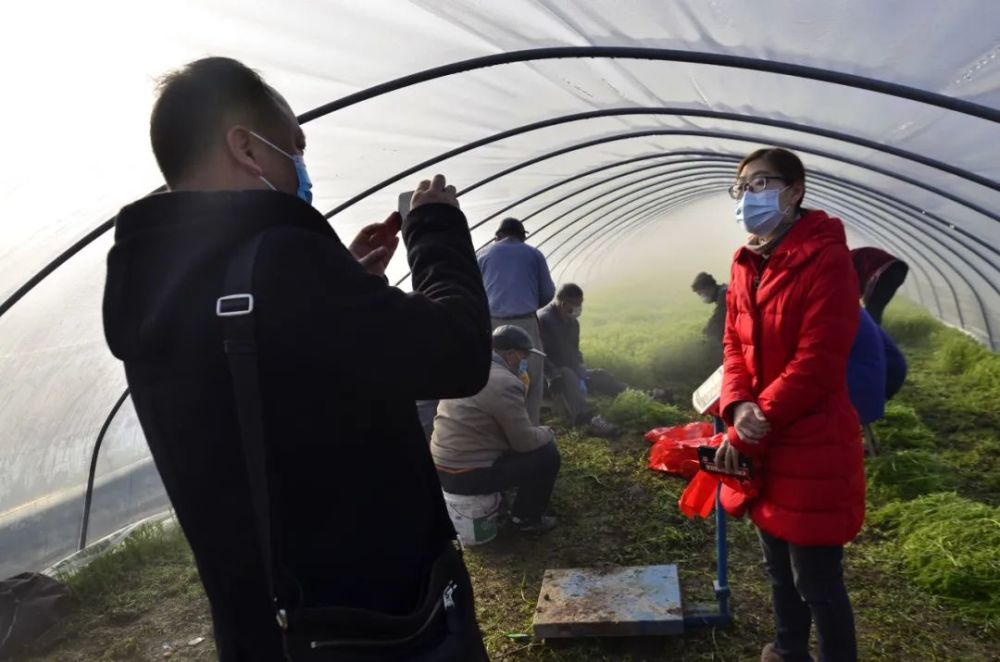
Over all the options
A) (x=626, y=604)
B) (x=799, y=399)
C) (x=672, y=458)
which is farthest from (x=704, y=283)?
(x=799, y=399)

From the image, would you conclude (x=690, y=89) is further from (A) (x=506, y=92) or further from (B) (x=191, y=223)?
(B) (x=191, y=223)

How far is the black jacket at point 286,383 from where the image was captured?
1.14 m

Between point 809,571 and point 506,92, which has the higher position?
point 506,92

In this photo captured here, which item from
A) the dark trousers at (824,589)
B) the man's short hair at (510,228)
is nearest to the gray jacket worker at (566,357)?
the man's short hair at (510,228)

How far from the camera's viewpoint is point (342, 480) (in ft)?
4.03

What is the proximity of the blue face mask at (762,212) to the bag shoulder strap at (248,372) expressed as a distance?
6.22 ft

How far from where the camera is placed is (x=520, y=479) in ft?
14.6

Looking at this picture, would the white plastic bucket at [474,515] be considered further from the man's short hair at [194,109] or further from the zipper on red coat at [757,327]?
the man's short hair at [194,109]

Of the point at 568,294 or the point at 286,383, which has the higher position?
the point at 286,383

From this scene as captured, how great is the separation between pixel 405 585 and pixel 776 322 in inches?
63.9

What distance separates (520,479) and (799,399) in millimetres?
2512

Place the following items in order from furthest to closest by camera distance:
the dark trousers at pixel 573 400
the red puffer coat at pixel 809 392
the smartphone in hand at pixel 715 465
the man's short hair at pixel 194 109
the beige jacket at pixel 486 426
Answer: the dark trousers at pixel 573 400 < the beige jacket at pixel 486 426 < the smartphone in hand at pixel 715 465 < the red puffer coat at pixel 809 392 < the man's short hair at pixel 194 109

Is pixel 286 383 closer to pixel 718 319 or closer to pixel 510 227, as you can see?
pixel 510 227

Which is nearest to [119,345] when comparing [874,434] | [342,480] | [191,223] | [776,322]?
[191,223]
